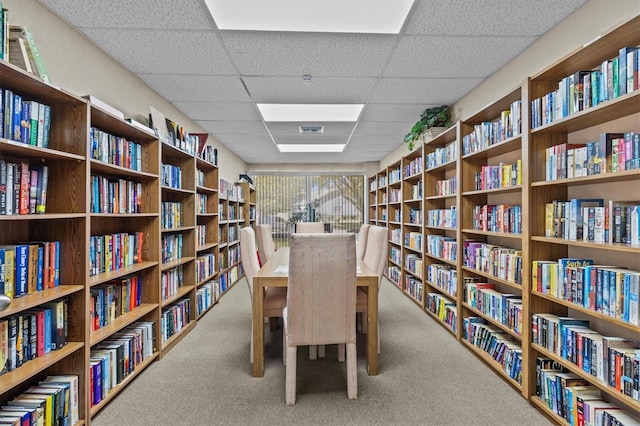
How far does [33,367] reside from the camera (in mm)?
1516

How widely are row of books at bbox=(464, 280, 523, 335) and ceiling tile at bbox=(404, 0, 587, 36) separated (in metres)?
1.93

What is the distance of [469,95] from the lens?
341 centimetres

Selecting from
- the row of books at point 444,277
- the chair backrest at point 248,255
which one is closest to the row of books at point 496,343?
the row of books at point 444,277

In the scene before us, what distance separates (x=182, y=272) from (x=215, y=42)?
2.28m

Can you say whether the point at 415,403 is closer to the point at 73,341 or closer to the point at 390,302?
the point at 73,341

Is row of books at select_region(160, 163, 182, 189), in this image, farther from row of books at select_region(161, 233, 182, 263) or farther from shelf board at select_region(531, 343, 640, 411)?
shelf board at select_region(531, 343, 640, 411)

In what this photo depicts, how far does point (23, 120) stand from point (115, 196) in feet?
2.63

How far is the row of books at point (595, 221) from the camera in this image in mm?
1491

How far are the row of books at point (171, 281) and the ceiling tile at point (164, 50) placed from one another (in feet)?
5.92

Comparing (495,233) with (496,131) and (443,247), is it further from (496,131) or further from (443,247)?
(443,247)

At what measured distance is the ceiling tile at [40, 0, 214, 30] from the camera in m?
1.92

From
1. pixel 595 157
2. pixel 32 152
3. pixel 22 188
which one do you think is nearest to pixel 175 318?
pixel 22 188

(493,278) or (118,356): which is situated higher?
(493,278)

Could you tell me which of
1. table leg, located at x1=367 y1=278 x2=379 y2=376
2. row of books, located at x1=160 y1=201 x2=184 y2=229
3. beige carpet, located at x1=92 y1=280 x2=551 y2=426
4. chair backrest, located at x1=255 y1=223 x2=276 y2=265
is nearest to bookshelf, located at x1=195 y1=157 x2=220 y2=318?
row of books, located at x1=160 y1=201 x2=184 y2=229
